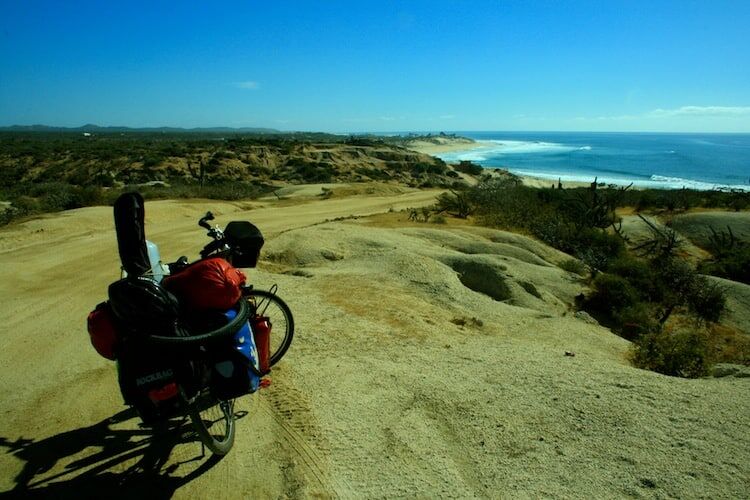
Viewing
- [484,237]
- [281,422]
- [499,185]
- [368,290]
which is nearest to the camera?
[281,422]

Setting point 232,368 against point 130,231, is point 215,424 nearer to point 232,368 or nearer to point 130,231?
point 232,368

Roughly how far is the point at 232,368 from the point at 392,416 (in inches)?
59.0

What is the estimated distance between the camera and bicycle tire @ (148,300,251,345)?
277cm

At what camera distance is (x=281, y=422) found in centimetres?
393

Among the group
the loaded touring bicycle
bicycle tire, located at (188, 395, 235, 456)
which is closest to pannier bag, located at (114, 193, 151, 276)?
the loaded touring bicycle

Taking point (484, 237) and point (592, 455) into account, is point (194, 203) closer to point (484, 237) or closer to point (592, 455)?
point (484, 237)

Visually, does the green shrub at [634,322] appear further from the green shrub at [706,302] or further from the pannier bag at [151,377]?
the pannier bag at [151,377]

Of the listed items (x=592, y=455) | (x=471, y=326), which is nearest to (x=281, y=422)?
(x=592, y=455)

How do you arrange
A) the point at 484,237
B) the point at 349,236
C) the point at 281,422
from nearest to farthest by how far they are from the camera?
the point at 281,422 < the point at 349,236 < the point at 484,237

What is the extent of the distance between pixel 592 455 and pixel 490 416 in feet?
2.66

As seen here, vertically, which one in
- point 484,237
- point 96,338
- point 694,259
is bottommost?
point 694,259

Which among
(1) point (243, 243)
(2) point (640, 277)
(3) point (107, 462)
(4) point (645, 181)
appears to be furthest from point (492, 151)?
(3) point (107, 462)

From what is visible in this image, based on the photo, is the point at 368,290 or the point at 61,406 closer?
the point at 61,406

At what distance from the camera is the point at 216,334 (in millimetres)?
2969
